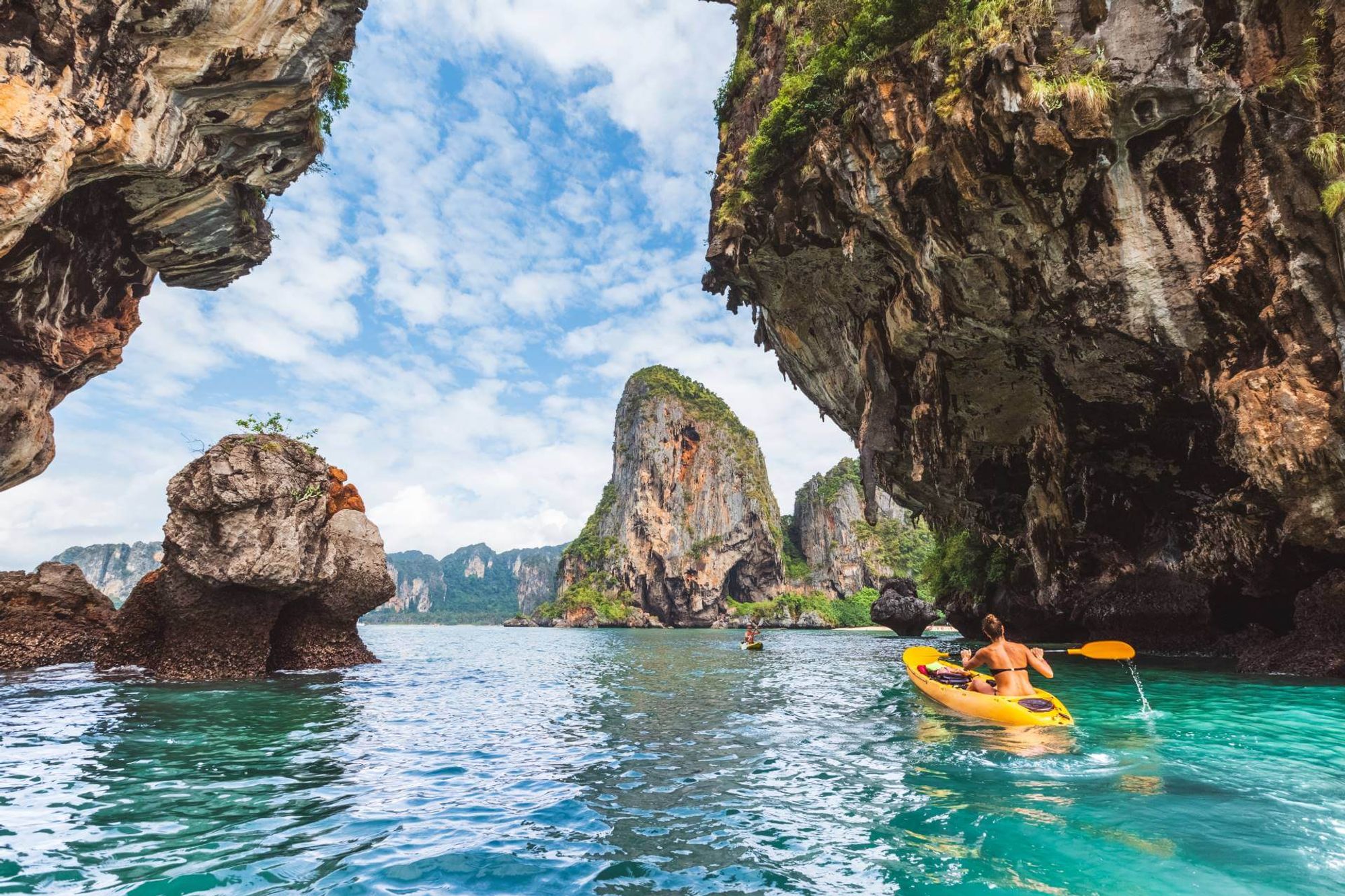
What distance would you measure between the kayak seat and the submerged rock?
1303 inches

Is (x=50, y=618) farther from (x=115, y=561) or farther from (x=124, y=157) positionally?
(x=115, y=561)

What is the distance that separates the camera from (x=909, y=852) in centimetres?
474

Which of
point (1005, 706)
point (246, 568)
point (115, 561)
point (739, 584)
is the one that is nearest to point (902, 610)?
point (1005, 706)

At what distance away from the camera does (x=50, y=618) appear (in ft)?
55.7

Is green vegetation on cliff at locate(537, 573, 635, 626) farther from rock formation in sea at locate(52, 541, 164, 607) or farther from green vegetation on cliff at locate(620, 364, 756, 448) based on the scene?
rock formation in sea at locate(52, 541, 164, 607)

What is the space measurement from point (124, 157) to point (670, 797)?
44.8 ft

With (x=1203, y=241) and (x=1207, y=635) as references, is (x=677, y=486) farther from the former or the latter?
(x=1203, y=241)

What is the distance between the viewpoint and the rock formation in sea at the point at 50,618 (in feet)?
52.9

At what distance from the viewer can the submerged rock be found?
4022 centimetres

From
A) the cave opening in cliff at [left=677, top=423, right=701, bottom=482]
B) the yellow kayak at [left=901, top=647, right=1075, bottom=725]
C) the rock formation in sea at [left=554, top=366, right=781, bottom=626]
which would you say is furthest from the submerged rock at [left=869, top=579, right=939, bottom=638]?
the cave opening in cliff at [left=677, top=423, right=701, bottom=482]

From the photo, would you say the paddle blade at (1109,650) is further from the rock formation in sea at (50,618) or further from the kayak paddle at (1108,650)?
the rock formation in sea at (50,618)

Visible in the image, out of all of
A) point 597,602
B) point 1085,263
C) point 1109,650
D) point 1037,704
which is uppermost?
point 1085,263

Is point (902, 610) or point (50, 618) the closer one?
point (50, 618)

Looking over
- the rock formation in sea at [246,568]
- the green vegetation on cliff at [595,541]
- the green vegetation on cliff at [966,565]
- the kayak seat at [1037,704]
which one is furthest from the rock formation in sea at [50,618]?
the green vegetation on cliff at [595,541]
